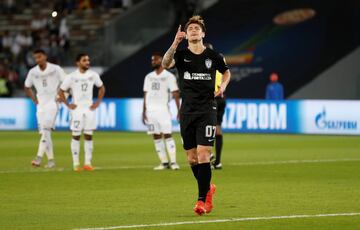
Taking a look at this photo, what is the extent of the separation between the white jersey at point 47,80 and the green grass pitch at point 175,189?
142cm

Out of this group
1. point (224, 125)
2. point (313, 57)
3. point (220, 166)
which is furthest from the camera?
point (313, 57)

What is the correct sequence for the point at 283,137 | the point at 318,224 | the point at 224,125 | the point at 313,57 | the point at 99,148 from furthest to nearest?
the point at 313,57 → the point at 224,125 → the point at 283,137 → the point at 99,148 → the point at 318,224

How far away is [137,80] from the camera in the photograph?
42844 mm

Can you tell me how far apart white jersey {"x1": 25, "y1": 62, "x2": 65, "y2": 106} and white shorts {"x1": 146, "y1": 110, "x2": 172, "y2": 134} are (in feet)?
6.60

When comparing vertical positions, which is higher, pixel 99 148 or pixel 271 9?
pixel 271 9

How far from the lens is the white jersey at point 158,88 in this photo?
20672 mm

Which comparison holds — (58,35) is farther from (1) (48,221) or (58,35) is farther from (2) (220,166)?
(1) (48,221)

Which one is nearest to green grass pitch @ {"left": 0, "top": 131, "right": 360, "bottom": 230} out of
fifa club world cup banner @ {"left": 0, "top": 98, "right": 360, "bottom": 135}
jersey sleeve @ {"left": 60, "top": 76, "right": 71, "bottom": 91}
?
jersey sleeve @ {"left": 60, "top": 76, "right": 71, "bottom": 91}

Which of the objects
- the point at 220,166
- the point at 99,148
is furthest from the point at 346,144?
the point at 220,166

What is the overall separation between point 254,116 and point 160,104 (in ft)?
43.8

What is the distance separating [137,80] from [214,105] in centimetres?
2991

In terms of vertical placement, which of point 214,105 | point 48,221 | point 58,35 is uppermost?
point 58,35

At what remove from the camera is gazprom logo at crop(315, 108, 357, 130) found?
32.2 meters

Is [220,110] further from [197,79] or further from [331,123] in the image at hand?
[331,123]
